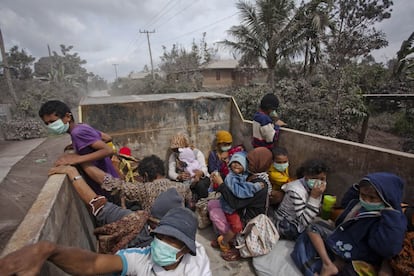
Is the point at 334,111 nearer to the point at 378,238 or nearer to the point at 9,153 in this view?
the point at 378,238

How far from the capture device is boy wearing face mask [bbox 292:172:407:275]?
1.58 metres

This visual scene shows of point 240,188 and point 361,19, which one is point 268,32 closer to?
point 361,19

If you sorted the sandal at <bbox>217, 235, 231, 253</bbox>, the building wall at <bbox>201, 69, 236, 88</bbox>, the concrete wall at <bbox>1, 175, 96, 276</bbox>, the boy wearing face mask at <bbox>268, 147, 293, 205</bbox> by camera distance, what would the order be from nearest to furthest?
the concrete wall at <bbox>1, 175, 96, 276</bbox>
the sandal at <bbox>217, 235, 231, 253</bbox>
the boy wearing face mask at <bbox>268, 147, 293, 205</bbox>
the building wall at <bbox>201, 69, 236, 88</bbox>

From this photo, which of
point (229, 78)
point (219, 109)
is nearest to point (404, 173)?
point (219, 109)

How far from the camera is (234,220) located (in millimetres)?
2498

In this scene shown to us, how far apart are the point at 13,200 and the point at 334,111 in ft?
25.9

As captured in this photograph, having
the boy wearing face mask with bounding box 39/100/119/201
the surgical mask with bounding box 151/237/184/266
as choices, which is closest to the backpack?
the surgical mask with bounding box 151/237/184/266

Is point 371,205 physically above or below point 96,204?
below

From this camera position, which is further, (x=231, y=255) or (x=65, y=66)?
(x=65, y=66)

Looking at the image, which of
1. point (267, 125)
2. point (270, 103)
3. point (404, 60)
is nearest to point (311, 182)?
point (267, 125)

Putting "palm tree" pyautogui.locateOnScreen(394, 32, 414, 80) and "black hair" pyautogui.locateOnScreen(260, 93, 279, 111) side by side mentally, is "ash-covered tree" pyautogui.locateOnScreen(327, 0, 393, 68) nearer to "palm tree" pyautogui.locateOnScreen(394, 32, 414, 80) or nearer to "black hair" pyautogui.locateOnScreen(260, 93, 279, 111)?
"palm tree" pyautogui.locateOnScreen(394, 32, 414, 80)

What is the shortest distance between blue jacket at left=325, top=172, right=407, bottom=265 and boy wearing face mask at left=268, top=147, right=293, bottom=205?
0.93 metres

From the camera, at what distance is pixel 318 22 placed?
930cm

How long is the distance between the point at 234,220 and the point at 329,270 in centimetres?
100
